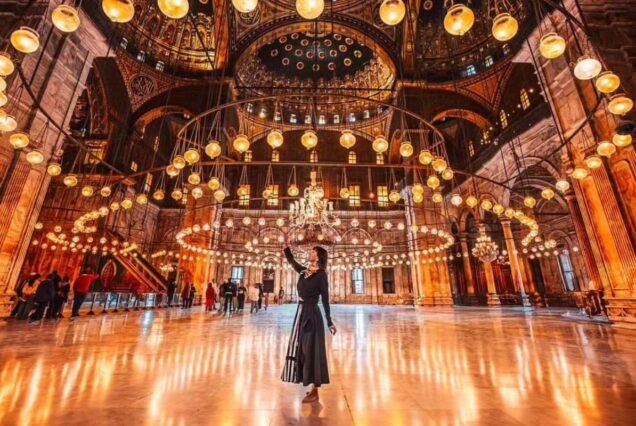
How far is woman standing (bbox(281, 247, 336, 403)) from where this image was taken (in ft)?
6.73

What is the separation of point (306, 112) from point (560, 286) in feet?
68.6

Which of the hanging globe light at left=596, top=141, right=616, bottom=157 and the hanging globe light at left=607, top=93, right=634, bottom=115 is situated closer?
the hanging globe light at left=607, top=93, right=634, bottom=115

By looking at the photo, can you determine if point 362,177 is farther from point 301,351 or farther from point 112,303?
point 301,351

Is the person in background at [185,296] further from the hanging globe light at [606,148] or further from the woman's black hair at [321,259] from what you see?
the hanging globe light at [606,148]

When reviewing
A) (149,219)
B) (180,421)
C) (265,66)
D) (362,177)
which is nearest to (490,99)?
(362,177)

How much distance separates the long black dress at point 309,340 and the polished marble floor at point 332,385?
135 millimetres

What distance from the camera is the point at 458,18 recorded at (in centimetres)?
274

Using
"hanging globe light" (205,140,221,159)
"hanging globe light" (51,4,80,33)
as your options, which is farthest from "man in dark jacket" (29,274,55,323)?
"hanging globe light" (51,4,80,33)

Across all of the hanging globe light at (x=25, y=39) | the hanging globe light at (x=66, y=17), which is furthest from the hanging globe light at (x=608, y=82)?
the hanging globe light at (x=25, y=39)

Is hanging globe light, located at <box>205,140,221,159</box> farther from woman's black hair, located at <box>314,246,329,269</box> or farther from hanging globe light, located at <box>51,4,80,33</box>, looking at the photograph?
woman's black hair, located at <box>314,246,329,269</box>

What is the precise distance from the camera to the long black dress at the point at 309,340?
2.05 m

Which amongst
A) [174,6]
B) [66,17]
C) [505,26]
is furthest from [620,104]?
[66,17]

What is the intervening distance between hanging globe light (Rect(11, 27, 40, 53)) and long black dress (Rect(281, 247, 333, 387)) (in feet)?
13.4

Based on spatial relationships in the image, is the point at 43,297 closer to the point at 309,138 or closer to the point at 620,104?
the point at 309,138
